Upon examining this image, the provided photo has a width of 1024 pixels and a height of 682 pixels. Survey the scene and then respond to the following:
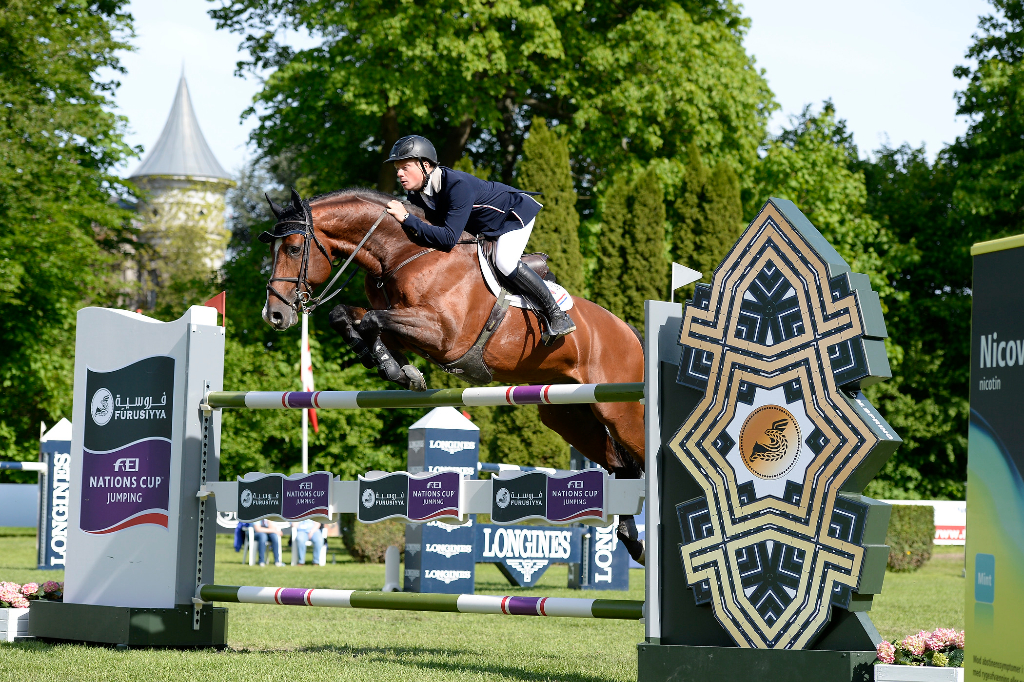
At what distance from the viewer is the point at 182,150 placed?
209 ft

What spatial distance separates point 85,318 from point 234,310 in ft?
53.9

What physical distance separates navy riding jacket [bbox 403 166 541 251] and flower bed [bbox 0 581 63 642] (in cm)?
294

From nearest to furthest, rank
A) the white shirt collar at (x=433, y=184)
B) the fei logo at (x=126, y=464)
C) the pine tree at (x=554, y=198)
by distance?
the white shirt collar at (x=433, y=184), the fei logo at (x=126, y=464), the pine tree at (x=554, y=198)

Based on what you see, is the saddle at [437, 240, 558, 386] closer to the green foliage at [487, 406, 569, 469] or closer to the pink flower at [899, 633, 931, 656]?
the pink flower at [899, 633, 931, 656]

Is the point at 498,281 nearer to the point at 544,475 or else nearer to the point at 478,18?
the point at 544,475

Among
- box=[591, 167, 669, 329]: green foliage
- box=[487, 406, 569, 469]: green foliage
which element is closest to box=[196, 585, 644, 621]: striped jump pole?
box=[487, 406, 569, 469]: green foliage

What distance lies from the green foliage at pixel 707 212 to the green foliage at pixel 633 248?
0.79 meters

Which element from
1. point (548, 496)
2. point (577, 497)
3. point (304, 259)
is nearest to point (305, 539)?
point (304, 259)

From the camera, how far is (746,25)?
2403 centimetres

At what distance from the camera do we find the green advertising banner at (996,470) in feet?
9.74

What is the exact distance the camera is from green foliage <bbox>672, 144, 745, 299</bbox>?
2098cm

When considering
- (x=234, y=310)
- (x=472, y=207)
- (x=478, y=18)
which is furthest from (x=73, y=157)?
(x=472, y=207)

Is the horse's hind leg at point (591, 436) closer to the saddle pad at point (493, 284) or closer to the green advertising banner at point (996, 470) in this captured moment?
the saddle pad at point (493, 284)

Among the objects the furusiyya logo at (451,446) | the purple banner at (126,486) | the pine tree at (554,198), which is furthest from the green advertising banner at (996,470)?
the pine tree at (554,198)
